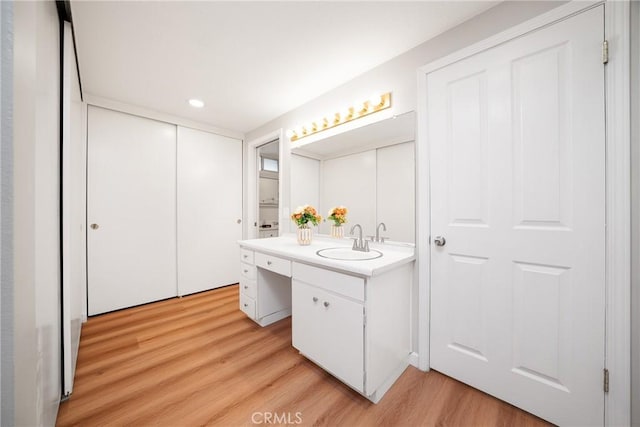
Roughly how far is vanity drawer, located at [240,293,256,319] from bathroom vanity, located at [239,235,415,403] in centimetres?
58

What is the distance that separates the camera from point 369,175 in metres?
1.93

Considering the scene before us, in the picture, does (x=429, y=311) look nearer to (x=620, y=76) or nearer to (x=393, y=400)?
(x=393, y=400)

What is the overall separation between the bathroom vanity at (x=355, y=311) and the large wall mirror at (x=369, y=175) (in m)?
0.26

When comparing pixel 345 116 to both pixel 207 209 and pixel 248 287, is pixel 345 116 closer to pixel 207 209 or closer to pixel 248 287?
pixel 248 287

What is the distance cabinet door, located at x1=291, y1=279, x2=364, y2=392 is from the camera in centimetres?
131

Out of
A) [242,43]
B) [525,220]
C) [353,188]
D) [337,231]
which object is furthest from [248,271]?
[525,220]

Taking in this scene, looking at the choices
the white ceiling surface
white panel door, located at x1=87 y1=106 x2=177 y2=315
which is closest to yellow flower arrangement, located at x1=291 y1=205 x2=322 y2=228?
the white ceiling surface

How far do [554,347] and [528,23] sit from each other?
1647 mm

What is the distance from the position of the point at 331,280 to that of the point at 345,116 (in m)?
1.43

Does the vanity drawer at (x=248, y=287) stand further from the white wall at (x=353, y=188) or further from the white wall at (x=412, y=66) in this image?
the white wall at (x=412, y=66)

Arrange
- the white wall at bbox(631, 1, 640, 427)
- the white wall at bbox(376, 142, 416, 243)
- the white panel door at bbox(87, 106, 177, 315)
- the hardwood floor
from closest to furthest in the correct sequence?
the white wall at bbox(631, 1, 640, 427) < the hardwood floor < the white wall at bbox(376, 142, 416, 243) < the white panel door at bbox(87, 106, 177, 315)

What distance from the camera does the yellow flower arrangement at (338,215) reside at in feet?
6.97

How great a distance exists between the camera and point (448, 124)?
1499 millimetres

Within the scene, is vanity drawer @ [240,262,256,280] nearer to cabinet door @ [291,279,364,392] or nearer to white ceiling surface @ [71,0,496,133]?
cabinet door @ [291,279,364,392]
